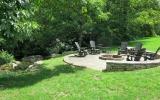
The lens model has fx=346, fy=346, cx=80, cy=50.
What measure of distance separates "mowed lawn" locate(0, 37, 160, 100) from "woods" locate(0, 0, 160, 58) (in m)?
3.92

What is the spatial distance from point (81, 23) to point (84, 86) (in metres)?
13.2

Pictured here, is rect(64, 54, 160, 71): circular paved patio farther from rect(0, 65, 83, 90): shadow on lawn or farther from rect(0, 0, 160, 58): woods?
rect(0, 0, 160, 58): woods

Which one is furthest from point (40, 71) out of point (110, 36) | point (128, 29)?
point (128, 29)

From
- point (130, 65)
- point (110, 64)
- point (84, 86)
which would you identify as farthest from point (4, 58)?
point (84, 86)

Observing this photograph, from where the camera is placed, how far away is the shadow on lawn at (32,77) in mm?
13648

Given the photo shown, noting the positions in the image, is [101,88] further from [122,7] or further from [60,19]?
[122,7]

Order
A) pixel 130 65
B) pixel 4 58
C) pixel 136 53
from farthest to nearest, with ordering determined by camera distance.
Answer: pixel 4 58 < pixel 136 53 < pixel 130 65

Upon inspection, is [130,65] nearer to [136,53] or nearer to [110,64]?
[110,64]

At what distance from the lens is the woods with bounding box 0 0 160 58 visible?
2094 cm

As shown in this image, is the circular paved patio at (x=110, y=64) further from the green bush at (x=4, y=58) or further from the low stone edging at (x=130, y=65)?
the green bush at (x=4, y=58)

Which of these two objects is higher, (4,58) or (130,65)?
(130,65)

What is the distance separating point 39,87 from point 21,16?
2.88m

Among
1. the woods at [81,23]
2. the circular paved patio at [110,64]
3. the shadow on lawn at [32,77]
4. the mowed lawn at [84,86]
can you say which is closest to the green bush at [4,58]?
the woods at [81,23]

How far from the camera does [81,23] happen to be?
2555 centimetres
